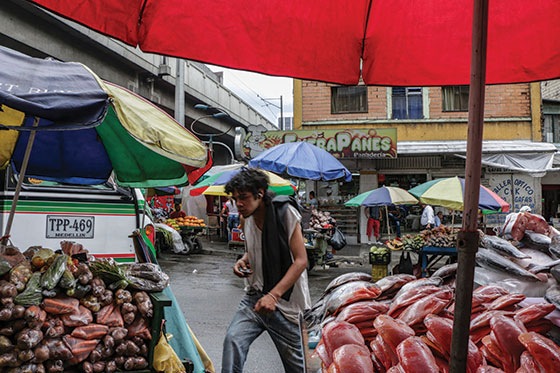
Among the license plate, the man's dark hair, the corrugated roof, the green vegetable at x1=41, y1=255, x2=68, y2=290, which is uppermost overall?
the corrugated roof

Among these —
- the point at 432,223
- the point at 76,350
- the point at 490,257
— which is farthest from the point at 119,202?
the point at 432,223

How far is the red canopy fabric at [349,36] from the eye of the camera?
85.3 inches

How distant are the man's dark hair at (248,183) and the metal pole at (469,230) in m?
1.83

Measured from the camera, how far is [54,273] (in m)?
2.75

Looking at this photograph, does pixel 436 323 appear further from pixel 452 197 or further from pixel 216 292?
pixel 452 197

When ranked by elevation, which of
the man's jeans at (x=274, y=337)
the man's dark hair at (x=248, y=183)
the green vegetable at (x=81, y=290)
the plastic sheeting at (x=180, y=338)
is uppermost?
the man's dark hair at (x=248, y=183)

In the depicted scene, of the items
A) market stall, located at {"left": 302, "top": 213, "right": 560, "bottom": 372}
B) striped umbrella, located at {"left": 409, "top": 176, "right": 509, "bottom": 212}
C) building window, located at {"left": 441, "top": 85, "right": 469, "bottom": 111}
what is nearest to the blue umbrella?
striped umbrella, located at {"left": 409, "top": 176, "right": 509, "bottom": 212}

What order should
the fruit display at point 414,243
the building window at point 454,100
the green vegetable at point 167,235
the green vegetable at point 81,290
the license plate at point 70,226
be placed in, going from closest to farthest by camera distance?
the green vegetable at point 81,290 → the license plate at point 70,226 → the fruit display at point 414,243 → the green vegetable at point 167,235 → the building window at point 454,100

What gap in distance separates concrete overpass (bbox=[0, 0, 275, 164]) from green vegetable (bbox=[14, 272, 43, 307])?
5.00 m

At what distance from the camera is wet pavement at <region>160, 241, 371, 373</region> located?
5.23 meters

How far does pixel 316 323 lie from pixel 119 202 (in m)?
3.44

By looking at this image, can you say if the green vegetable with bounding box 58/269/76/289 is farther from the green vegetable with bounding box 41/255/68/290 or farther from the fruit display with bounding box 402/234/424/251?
the fruit display with bounding box 402/234/424/251

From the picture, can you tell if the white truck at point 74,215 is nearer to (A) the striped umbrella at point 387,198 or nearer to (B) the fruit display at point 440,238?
(B) the fruit display at point 440,238

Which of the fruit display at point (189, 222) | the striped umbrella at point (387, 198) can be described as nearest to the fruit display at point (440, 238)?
the striped umbrella at point (387, 198)
